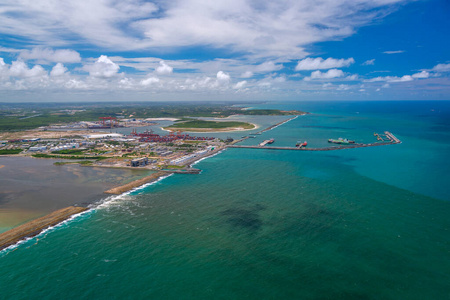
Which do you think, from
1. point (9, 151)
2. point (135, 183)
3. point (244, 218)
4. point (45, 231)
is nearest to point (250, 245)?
point (244, 218)

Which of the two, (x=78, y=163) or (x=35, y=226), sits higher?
(x=78, y=163)

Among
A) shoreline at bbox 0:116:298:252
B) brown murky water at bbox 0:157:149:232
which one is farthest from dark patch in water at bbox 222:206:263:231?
brown murky water at bbox 0:157:149:232

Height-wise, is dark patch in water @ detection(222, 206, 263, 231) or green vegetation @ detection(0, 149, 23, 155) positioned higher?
Answer: green vegetation @ detection(0, 149, 23, 155)

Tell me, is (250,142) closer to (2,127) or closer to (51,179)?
(51,179)

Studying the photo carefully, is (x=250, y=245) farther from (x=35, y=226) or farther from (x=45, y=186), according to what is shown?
(x=45, y=186)

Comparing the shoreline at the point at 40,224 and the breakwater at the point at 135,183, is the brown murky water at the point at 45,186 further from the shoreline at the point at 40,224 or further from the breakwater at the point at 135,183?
the breakwater at the point at 135,183

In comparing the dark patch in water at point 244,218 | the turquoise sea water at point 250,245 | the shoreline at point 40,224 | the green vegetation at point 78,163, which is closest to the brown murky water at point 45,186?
the green vegetation at point 78,163

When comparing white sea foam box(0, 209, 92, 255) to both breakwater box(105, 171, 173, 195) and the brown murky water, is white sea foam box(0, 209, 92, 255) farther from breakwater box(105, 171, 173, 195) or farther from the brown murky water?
breakwater box(105, 171, 173, 195)
